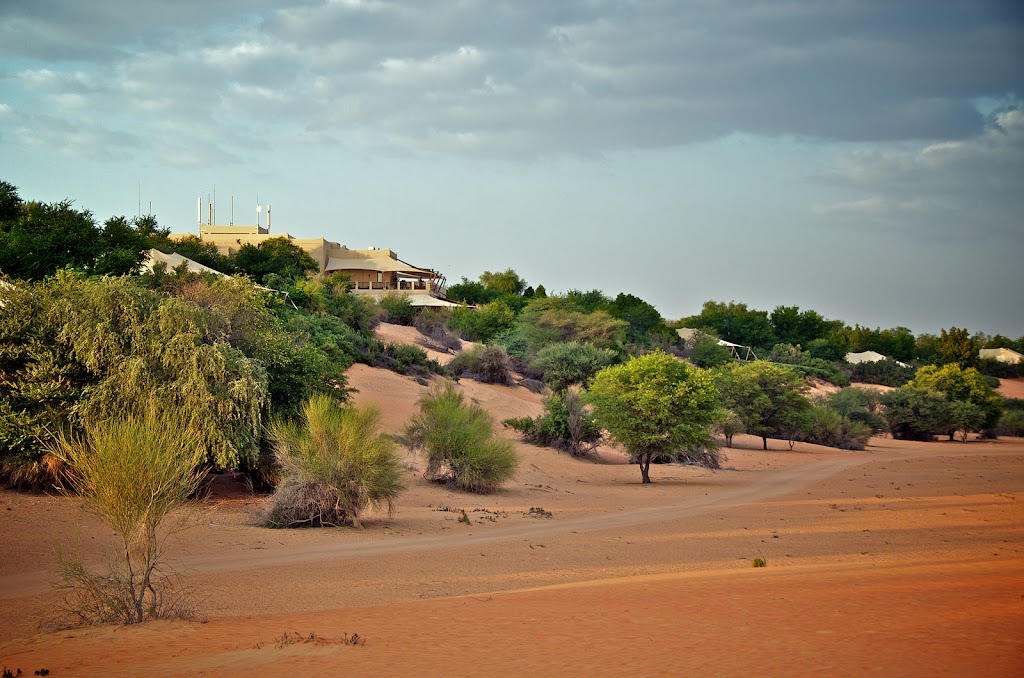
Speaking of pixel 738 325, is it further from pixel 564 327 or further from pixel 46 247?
pixel 46 247

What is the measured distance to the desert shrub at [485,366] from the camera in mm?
48094

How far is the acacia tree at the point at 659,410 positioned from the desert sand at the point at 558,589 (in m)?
5.04

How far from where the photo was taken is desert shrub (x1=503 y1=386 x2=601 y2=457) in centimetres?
3588

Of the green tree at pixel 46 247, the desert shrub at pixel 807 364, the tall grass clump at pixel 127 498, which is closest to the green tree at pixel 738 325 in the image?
the desert shrub at pixel 807 364

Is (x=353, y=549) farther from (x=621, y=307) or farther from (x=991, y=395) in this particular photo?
(x=621, y=307)

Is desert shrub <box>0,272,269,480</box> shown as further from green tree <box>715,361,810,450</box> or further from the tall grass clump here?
green tree <box>715,361,810,450</box>

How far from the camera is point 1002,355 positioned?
360ft

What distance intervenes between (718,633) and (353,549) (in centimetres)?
833

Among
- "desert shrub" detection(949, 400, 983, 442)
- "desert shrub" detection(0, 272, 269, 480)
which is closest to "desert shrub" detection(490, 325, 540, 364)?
"desert shrub" detection(949, 400, 983, 442)

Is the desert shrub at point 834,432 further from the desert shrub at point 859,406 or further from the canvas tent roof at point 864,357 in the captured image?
the canvas tent roof at point 864,357

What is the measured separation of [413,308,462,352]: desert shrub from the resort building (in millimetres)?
13372

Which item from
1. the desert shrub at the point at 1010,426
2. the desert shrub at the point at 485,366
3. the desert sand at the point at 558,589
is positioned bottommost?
the desert sand at the point at 558,589

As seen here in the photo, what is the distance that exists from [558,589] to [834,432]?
43445mm

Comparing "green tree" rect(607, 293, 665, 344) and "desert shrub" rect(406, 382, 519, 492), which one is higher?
"green tree" rect(607, 293, 665, 344)
